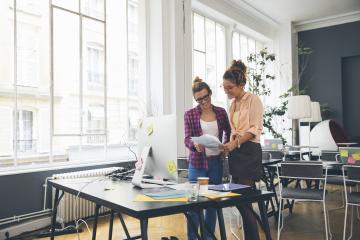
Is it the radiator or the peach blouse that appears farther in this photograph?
the radiator

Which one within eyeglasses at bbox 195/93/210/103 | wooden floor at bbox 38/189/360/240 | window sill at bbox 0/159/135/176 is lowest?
wooden floor at bbox 38/189/360/240

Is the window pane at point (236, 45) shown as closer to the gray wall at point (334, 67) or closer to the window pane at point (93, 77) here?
the gray wall at point (334, 67)

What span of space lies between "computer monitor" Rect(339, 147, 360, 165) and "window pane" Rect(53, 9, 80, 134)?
3118 mm

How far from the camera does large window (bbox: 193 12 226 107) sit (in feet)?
21.5

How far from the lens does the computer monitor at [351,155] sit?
3.09 meters

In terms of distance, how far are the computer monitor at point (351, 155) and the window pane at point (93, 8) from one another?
3.51 meters

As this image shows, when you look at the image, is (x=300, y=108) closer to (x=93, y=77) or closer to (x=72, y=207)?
(x=93, y=77)

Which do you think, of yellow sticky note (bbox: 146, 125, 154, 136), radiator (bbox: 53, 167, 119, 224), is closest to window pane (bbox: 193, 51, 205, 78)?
radiator (bbox: 53, 167, 119, 224)

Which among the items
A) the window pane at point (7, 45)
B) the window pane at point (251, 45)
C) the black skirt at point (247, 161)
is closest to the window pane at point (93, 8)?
the window pane at point (7, 45)

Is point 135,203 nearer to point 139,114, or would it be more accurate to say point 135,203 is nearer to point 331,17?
point 139,114

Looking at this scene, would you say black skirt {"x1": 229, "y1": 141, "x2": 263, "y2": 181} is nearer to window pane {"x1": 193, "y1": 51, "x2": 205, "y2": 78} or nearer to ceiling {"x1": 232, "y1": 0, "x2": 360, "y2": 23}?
window pane {"x1": 193, "y1": 51, "x2": 205, "y2": 78}

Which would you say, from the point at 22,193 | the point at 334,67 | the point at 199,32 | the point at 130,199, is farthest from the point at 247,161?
the point at 334,67

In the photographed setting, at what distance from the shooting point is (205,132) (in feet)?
8.94

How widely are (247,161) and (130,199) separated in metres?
1.06
